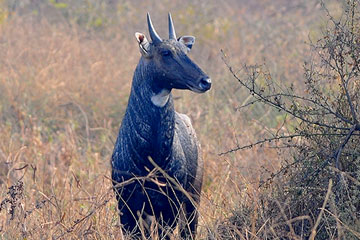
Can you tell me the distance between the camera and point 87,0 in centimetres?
1316

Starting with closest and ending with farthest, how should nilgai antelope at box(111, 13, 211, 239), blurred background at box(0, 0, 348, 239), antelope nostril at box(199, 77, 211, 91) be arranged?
1. antelope nostril at box(199, 77, 211, 91)
2. nilgai antelope at box(111, 13, 211, 239)
3. blurred background at box(0, 0, 348, 239)

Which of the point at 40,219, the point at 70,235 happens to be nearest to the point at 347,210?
the point at 70,235

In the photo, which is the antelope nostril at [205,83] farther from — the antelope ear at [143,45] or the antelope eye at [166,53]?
the antelope ear at [143,45]

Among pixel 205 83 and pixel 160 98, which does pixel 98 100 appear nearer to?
pixel 160 98

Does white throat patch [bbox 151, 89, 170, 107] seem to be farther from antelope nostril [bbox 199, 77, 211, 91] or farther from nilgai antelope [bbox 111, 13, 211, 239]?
antelope nostril [bbox 199, 77, 211, 91]

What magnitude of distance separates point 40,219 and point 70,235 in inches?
23.3

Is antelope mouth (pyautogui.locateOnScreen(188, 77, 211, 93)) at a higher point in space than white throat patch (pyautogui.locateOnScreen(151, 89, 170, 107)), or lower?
higher

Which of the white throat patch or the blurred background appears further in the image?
the blurred background

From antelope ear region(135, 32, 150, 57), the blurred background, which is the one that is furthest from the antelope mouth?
antelope ear region(135, 32, 150, 57)

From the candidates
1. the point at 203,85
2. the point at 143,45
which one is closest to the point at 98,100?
the point at 143,45

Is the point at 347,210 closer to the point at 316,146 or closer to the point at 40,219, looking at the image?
the point at 316,146

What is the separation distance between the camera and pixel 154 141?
16.6ft

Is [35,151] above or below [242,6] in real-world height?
below

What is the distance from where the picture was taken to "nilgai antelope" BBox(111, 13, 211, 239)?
16.4 feet
